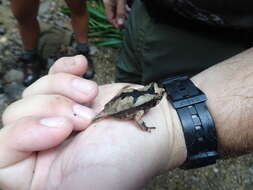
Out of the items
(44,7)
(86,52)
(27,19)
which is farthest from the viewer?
(44,7)

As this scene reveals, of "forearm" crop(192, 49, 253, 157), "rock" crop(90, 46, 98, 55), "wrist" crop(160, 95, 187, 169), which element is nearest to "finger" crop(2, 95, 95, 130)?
"wrist" crop(160, 95, 187, 169)

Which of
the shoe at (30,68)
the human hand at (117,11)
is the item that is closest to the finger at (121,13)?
the human hand at (117,11)

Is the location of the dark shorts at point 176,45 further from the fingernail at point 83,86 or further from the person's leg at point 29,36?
the person's leg at point 29,36

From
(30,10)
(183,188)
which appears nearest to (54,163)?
(183,188)

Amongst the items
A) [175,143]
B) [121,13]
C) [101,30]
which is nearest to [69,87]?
[175,143]

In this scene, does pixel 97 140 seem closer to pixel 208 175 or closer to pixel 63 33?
pixel 208 175

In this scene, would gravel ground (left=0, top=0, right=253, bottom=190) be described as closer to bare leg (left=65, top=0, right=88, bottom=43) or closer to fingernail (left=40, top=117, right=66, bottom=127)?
bare leg (left=65, top=0, right=88, bottom=43)

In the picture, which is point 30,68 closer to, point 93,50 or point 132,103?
point 93,50
